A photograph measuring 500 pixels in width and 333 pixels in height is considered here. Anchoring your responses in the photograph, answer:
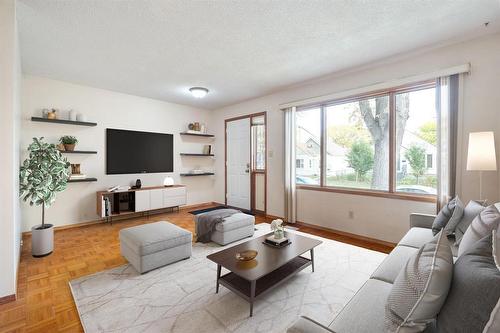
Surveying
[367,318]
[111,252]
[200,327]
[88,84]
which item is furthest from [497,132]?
[88,84]

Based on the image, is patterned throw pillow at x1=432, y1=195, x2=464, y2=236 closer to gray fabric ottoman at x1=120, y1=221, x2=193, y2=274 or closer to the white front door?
gray fabric ottoman at x1=120, y1=221, x2=193, y2=274

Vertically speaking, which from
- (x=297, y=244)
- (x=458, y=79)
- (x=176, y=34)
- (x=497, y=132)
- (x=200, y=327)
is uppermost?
(x=176, y=34)

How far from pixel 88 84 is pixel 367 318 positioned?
201 inches

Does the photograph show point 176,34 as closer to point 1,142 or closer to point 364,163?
point 1,142

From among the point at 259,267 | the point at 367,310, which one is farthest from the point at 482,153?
the point at 259,267

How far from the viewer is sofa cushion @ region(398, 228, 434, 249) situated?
2.07 m

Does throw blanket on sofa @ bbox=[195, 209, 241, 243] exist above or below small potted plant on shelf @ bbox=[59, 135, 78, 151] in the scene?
below

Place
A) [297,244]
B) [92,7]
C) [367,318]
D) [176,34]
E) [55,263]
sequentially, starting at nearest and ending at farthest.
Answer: [367,318] → [92,7] → [297,244] → [176,34] → [55,263]

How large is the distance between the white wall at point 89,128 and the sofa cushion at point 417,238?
469 cm

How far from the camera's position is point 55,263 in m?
2.70

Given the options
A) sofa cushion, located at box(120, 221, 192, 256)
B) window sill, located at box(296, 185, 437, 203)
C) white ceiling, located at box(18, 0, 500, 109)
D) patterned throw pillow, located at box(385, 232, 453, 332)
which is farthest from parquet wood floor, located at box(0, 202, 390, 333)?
white ceiling, located at box(18, 0, 500, 109)

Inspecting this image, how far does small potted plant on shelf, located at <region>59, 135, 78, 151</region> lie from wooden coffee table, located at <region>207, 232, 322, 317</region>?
348 cm

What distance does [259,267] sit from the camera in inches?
73.2

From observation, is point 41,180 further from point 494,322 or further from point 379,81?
point 379,81
